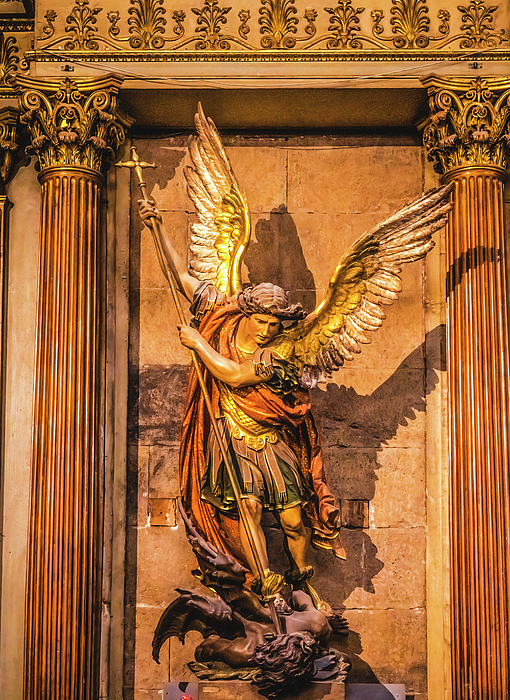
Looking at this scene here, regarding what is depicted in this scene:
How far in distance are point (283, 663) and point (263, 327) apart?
2.05 metres

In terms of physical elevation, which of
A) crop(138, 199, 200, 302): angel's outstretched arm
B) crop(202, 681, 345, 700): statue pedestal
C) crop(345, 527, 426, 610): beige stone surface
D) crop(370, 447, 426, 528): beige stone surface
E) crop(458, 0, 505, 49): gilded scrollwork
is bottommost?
crop(202, 681, 345, 700): statue pedestal

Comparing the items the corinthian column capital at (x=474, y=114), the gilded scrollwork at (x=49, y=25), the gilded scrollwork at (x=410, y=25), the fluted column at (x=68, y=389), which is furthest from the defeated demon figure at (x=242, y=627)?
the gilded scrollwork at (x=410, y=25)

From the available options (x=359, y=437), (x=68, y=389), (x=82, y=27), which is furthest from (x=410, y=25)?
(x=68, y=389)

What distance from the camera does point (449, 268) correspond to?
7.19 meters

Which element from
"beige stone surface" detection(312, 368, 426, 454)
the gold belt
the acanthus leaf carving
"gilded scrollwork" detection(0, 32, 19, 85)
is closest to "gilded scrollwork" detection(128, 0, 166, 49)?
the acanthus leaf carving

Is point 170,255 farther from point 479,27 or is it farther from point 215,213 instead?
point 479,27

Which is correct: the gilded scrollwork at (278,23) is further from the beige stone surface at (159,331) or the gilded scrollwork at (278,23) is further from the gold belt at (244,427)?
the gold belt at (244,427)

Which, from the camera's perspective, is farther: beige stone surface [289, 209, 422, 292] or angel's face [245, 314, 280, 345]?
beige stone surface [289, 209, 422, 292]

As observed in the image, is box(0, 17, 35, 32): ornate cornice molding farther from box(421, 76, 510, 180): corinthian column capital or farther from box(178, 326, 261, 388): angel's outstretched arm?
box(421, 76, 510, 180): corinthian column capital

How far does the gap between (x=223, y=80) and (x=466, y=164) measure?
5.75ft

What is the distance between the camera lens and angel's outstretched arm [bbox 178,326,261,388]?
6703 mm

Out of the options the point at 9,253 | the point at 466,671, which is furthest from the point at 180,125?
the point at 466,671

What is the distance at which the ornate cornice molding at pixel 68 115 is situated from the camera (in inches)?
285

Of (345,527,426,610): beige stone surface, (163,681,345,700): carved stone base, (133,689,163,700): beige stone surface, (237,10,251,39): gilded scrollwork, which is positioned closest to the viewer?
(163,681,345,700): carved stone base
